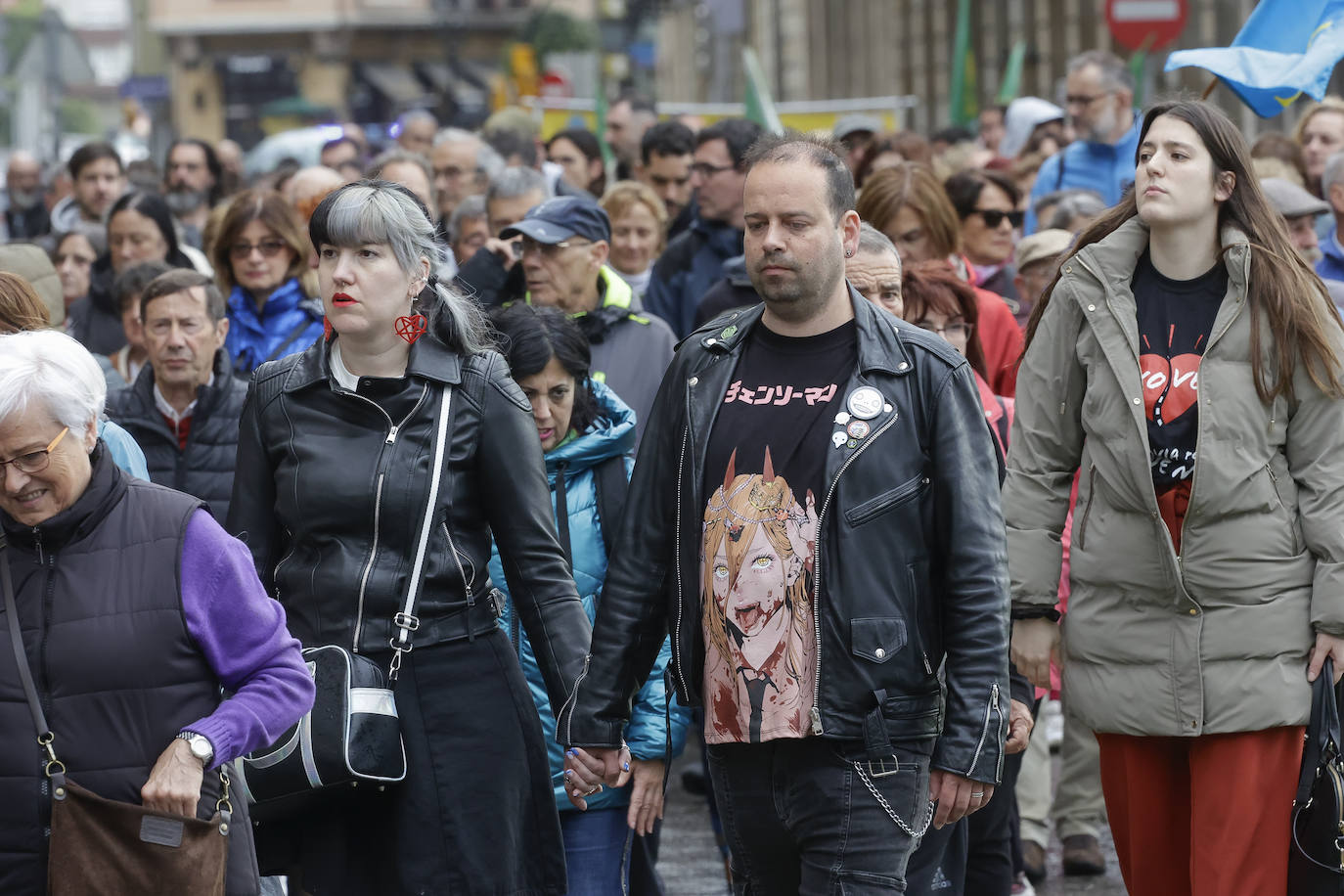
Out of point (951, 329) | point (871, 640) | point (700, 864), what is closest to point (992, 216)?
point (951, 329)

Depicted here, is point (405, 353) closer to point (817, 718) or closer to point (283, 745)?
point (283, 745)

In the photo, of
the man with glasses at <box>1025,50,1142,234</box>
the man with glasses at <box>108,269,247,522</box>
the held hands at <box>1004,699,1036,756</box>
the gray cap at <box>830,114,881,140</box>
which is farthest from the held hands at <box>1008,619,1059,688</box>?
the gray cap at <box>830,114,881,140</box>

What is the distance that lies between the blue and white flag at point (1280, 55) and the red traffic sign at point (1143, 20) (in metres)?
6.15

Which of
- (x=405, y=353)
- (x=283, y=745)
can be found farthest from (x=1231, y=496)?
(x=283, y=745)

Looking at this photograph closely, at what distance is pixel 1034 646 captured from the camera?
17.7 feet

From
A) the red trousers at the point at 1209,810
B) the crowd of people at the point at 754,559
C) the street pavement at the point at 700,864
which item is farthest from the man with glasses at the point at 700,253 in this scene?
the red trousers at the point at 1209,810

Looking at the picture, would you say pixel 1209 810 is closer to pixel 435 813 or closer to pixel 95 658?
pixel 435 813

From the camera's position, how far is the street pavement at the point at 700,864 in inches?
284

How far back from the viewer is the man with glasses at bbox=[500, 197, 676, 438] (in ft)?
23.2

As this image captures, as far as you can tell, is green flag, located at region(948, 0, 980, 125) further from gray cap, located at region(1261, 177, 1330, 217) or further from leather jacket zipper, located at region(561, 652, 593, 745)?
leather jacket zipper, located at region(561, 652, 593, 745)

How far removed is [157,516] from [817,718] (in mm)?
1387

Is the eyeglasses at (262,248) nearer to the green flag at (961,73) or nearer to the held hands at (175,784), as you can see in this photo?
the held hands at (175,784)

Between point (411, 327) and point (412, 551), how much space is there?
533 mm

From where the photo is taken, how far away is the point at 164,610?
13.3 feet
